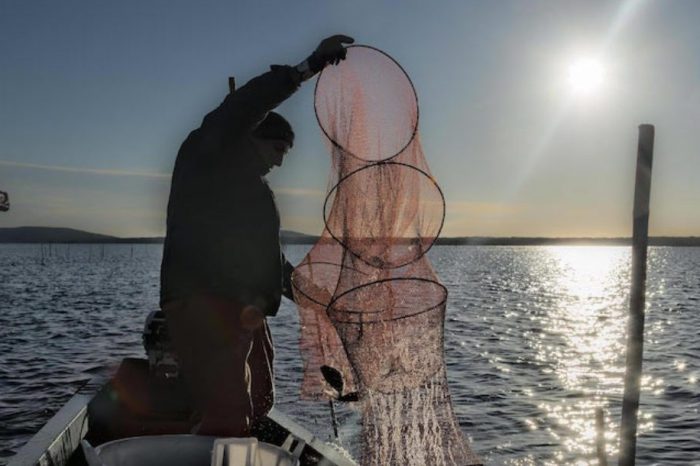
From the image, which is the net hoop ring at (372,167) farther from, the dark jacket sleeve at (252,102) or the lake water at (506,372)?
the lake water at (506,372)

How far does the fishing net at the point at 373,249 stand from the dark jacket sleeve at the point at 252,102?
4.28ft

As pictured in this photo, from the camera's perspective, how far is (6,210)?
34344 millimetres

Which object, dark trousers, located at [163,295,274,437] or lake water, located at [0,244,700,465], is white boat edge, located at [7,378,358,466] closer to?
dark trousers, located at [163,295,274,437]

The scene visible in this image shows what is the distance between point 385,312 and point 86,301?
3519 centimetres

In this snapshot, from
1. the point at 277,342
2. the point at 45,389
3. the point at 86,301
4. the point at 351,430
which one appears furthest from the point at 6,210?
the point at 351,430

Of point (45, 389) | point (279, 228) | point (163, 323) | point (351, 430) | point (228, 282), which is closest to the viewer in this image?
point (228, 282)

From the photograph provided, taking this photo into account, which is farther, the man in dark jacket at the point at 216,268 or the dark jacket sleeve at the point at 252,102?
the man in dark jacket at the point at 216,268

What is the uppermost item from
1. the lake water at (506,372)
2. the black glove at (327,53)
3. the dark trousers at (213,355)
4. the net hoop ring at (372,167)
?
the black glove at (327,53)

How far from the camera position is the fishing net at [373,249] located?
5.52m

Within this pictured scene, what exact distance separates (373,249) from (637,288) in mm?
3189

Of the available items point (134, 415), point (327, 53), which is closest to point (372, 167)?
point (327, 53)

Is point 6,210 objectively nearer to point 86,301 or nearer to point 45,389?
point 86,301

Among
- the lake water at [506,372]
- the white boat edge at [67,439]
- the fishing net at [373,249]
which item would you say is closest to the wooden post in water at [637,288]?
the fishing net at [373,249]

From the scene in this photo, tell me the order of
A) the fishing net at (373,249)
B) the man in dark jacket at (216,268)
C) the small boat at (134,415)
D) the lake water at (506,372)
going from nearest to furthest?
the man in dark jacket at (216,268) < the small boat at (134,415) < the fishing net at (373,249) < the lake water at (506,372)
